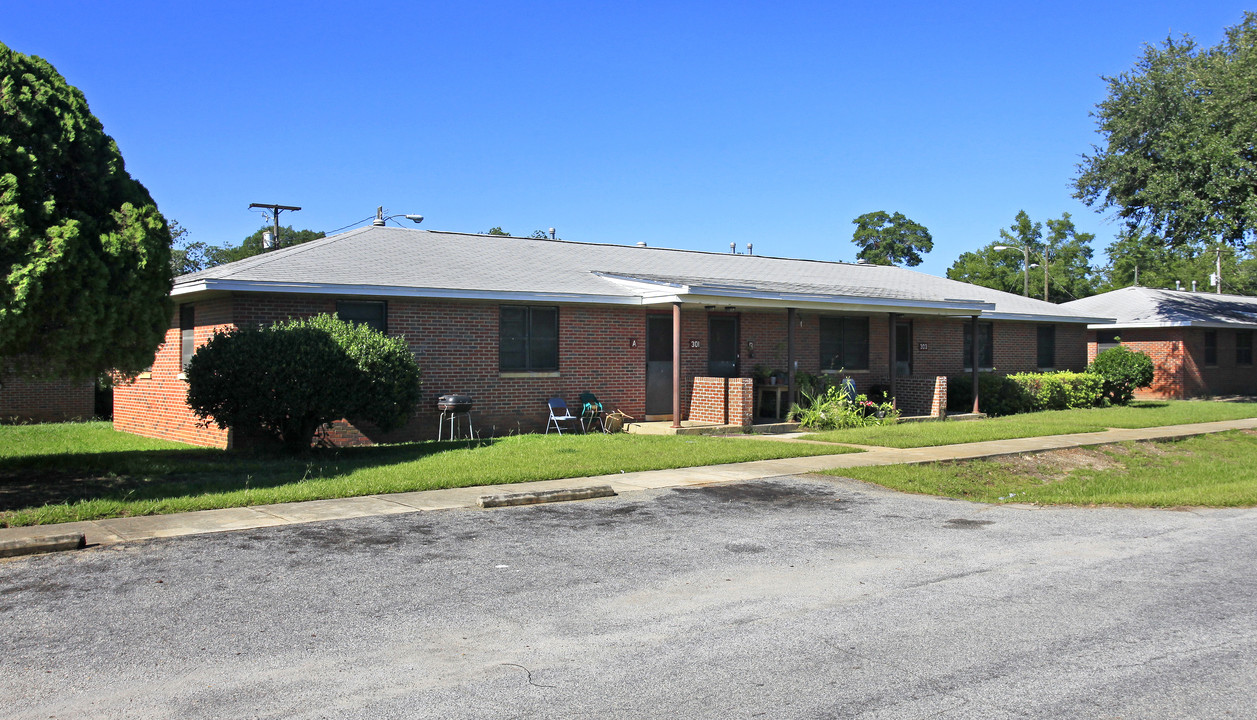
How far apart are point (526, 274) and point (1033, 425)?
425 inches

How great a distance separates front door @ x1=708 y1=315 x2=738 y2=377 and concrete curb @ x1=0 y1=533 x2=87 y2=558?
1355cm

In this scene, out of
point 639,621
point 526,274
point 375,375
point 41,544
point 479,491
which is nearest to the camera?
point 639,621

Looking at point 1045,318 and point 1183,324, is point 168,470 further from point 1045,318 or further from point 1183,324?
point 1183,324

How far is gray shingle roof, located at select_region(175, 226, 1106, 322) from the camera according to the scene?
15484mm

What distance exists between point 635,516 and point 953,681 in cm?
510

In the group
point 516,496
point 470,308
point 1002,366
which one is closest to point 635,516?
point 516,496

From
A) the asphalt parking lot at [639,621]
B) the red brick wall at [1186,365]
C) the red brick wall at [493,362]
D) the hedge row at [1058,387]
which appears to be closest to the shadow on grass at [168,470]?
the red brick wall at [493,362]

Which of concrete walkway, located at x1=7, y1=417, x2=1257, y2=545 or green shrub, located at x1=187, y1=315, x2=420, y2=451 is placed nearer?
concrete walkway, located at x1=7, y1=417, x2=1257, y2=545

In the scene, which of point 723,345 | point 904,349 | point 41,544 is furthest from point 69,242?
point 904,349

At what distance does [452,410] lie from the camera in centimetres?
1566

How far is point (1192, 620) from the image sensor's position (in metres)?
5.88

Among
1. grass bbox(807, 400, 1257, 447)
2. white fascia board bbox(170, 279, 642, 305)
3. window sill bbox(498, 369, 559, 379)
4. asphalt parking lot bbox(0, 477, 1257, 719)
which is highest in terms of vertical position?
white fascia board bbox(170, 279, 642, 305)

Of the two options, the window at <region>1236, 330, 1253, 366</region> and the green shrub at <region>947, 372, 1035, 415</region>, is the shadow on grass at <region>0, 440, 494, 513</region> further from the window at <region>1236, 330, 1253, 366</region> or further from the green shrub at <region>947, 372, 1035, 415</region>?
the window at <region>1236, 330, 1253, 366</region>

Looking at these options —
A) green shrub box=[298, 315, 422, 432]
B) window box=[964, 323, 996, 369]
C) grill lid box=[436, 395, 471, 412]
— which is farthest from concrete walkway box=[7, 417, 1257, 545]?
window box=[964, 323, 996, 369]
